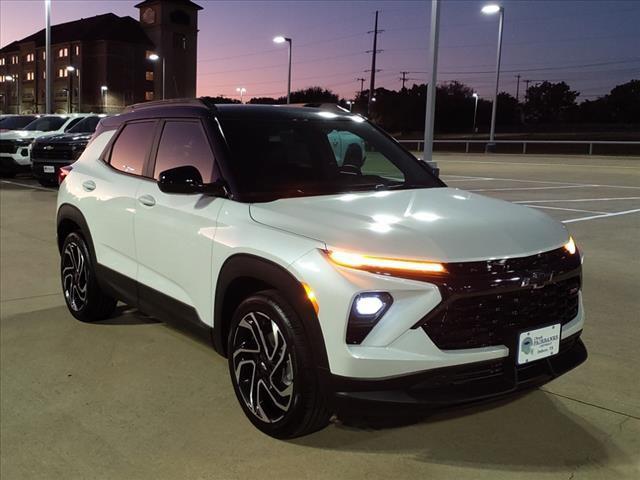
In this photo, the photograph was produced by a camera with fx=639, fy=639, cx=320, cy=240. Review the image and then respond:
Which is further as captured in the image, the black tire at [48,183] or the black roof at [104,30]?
the black roof at [104,30]

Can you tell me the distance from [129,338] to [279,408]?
2102mm

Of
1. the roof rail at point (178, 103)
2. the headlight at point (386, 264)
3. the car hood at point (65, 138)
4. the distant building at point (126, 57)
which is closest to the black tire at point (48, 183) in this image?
the car hood at point (65, 138)

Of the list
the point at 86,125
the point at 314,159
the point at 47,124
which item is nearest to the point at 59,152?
the point at 86,125

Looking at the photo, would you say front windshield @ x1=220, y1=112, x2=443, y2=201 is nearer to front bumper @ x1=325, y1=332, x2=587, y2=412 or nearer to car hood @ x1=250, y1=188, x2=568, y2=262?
car hood @ x1=250, y1=188, x2=568, y2=262

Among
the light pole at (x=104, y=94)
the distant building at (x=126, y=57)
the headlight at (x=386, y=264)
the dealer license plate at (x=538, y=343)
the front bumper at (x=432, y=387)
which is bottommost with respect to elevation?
the front bumper at (x=432, y=387)

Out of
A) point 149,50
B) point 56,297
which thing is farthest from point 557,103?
point 56,297

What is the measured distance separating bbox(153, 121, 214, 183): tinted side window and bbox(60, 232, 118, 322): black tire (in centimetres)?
126

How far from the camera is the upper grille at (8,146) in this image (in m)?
18.2

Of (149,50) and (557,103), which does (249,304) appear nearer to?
(149,50)

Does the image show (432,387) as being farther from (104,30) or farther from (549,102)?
(549,102)

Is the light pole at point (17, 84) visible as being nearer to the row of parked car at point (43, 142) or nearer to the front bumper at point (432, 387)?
the row of parked car at point (43, 142)

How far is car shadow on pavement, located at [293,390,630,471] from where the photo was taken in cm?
315

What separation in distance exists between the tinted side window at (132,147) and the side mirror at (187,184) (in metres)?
0.98

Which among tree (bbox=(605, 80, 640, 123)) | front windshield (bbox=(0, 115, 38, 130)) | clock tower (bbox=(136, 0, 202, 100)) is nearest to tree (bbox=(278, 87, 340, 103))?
clock tower (bbox=(136, 0, 202, 100))
